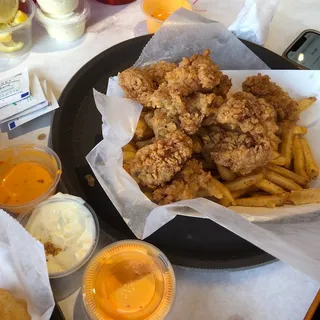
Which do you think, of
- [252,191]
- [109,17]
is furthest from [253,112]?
[109,17]

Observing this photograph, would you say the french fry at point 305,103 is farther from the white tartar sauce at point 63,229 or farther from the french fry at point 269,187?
the white tartar sauce at point 63,229

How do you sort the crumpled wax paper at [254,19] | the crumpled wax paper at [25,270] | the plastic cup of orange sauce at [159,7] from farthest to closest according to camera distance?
the plastic cup of orange sauce at [159,7]
the crumpled wax paper at [254,19]
the crumpled wax paper at [25,270]

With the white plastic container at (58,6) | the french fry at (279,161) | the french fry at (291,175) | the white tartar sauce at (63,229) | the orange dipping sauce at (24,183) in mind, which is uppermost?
the french fry at (279,161)

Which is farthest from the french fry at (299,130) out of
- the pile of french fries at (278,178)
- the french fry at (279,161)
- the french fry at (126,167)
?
the french fry at (126,167)

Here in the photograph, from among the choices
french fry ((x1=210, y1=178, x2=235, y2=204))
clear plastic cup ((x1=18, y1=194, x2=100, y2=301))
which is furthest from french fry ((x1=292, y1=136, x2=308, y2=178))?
clear plastic cup ((x1=18, y1=194, x2=100, y2=301))

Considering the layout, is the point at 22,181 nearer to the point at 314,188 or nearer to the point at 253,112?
the point at 253,112

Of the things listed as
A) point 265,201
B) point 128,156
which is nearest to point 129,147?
point 128,156
